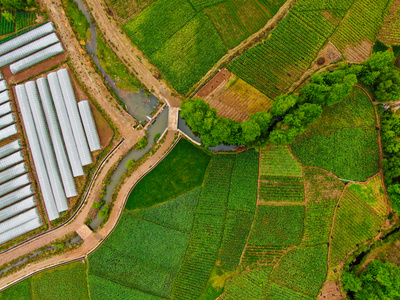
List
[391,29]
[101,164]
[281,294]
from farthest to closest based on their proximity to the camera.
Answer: [101,164] < [391,29] < [281,294]

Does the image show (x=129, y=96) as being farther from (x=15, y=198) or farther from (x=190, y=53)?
(x=15, y=198)

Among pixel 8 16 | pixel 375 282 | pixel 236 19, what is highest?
pixel 8 16

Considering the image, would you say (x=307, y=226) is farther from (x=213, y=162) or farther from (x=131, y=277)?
(x=131, y=277)

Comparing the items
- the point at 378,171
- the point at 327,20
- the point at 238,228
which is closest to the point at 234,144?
the point at 238,228

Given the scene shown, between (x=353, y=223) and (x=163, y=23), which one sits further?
(x=163, y=23)

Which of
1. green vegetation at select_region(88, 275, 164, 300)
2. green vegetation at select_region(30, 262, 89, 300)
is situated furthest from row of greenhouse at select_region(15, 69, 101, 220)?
green vegetation at select_region(88, 275, 164, 300)

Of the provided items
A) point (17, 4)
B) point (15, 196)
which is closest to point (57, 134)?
point (15, 196)

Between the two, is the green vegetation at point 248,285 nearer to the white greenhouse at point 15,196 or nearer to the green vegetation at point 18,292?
the green vegetation at point 18,292
